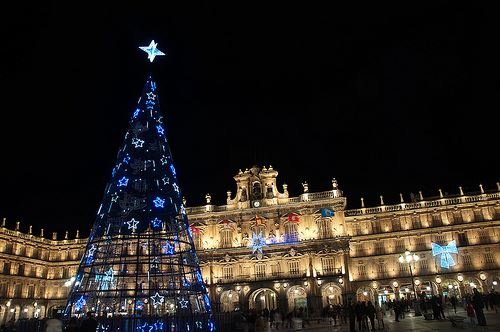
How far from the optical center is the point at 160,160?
20.5 m

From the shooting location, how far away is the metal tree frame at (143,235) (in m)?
18.8

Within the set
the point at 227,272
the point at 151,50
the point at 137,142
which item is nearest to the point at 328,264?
the point at 227,272

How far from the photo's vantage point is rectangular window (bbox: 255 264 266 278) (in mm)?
51019

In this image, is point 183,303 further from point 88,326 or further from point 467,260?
point 467,260

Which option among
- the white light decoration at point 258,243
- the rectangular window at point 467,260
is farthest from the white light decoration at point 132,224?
the rectangular window at point 467,260

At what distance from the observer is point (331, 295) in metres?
50.6

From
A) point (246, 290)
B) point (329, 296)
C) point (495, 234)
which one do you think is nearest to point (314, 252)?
point (329, 296)

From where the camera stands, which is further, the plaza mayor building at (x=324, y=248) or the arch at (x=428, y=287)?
the arch at (x=428, y=287)

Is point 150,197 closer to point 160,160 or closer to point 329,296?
point 160,160

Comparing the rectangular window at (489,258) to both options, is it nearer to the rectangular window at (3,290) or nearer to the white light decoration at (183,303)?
the white light decoration at (183,303)

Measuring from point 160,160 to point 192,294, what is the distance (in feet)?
21.9

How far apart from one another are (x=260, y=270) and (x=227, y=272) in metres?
4.24

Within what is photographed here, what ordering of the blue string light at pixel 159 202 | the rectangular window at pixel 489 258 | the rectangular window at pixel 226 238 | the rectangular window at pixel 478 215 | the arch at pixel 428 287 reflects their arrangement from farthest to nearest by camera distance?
the rectangular window at pixel 478 215 → the rectangular window at pixel 226 238 → the arch at pixel 428 287 → the rectangular window at pixel 489 258 → the blue string light at pixel 159 202

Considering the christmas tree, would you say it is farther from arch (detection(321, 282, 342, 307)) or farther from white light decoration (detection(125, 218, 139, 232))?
arch (detection(321, 282, 342, 307))
